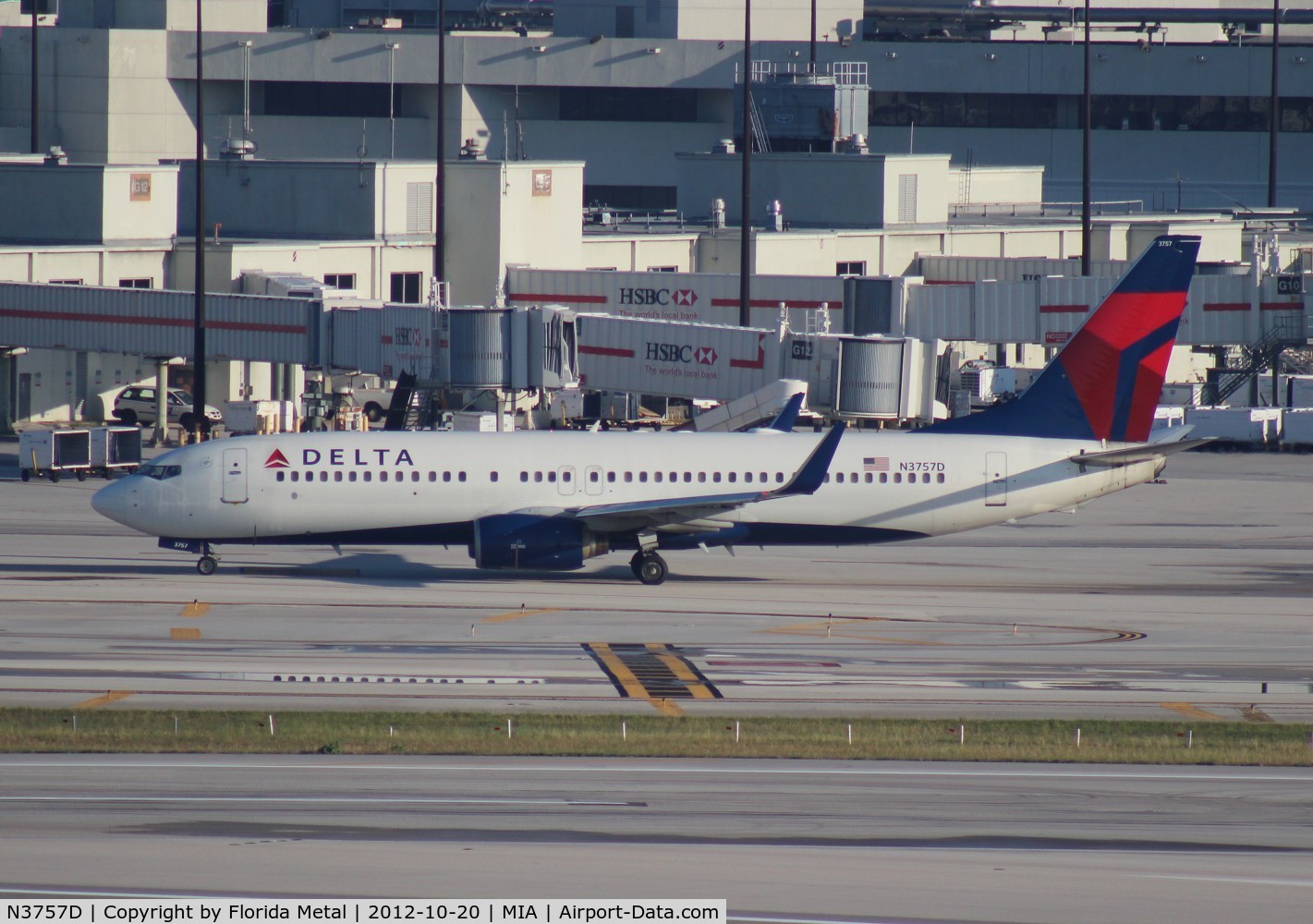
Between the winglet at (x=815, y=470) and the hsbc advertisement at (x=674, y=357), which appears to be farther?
the hsbc advertisement at (x=674, y=357)

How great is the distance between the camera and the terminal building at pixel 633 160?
242 ft

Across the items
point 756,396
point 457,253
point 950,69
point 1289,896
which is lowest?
point 1289,896

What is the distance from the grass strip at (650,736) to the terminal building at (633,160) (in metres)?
35.2

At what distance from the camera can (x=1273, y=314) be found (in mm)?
73688

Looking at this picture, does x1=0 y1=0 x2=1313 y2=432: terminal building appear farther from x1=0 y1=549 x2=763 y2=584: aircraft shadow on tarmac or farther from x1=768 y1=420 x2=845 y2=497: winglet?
x1=768 y1=420 x2=845 y2=497: winglet

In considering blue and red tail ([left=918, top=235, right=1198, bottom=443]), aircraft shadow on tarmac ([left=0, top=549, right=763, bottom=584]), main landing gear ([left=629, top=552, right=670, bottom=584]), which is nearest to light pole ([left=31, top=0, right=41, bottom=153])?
aircraft shadow on tarmac ([left=0, top=549, right=763, bottom=584])

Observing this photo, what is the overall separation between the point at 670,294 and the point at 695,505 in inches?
1464

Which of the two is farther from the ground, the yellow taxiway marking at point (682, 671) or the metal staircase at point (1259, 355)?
the metal staircase at point (1259, 355)

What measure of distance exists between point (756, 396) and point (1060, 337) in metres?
22.9

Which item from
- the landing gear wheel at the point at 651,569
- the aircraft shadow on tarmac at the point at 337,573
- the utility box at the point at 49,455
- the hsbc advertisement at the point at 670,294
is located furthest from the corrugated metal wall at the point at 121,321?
the landing gear wheel at the point at 651,569

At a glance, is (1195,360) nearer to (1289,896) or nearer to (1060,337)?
(1060,337)

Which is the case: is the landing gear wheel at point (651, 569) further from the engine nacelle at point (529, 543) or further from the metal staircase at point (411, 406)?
the metal staircase at point (411, 406)

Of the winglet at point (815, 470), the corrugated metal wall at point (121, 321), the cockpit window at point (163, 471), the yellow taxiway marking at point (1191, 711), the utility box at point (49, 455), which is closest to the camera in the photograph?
the yellow taxiway marking at point (1191, 711)

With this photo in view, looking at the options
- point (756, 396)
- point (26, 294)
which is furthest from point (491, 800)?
point (26, 294)
